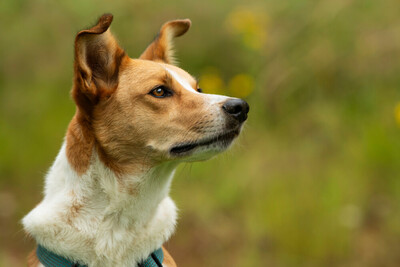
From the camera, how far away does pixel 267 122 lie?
20.1 feet

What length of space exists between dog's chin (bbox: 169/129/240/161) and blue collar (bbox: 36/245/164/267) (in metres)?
0.59

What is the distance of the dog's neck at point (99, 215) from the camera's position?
295 cm

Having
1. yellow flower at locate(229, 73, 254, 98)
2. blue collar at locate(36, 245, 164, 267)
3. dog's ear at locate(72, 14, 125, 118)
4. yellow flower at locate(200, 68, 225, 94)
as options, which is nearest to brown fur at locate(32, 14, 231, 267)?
dog's ear at locate(72, 14, 125, 118)

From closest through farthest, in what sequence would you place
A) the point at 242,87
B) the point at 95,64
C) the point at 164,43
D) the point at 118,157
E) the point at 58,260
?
the point at 58,260 < the point at 118,157 < the point at 95,64 < the point at 164,43 < the point at 242,87

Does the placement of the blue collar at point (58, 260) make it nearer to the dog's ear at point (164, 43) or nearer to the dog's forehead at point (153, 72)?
the dog's forehead at point (153, 72)

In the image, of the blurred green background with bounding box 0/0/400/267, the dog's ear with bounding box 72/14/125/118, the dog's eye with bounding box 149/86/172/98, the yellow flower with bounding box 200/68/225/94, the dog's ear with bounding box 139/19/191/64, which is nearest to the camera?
the dog's ear with bounding box 72/14/125/118

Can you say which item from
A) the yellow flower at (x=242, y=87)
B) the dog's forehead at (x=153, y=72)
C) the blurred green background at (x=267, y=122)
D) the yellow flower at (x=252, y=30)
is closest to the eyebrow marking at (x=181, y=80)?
the dog's forehead at (x=153, y=72)

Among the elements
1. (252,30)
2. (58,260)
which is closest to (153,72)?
(58,260)

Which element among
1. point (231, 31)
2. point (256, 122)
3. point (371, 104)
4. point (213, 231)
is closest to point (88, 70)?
point (213, 231)

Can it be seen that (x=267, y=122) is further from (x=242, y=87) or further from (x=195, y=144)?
(x=195, y=144)

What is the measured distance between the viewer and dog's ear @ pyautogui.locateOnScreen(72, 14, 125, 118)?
294 centimetres

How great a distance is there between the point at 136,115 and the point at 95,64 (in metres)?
0.40

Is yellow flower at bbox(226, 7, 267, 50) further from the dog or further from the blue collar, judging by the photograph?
the blue collar

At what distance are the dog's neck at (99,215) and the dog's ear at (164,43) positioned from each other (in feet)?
2.90
